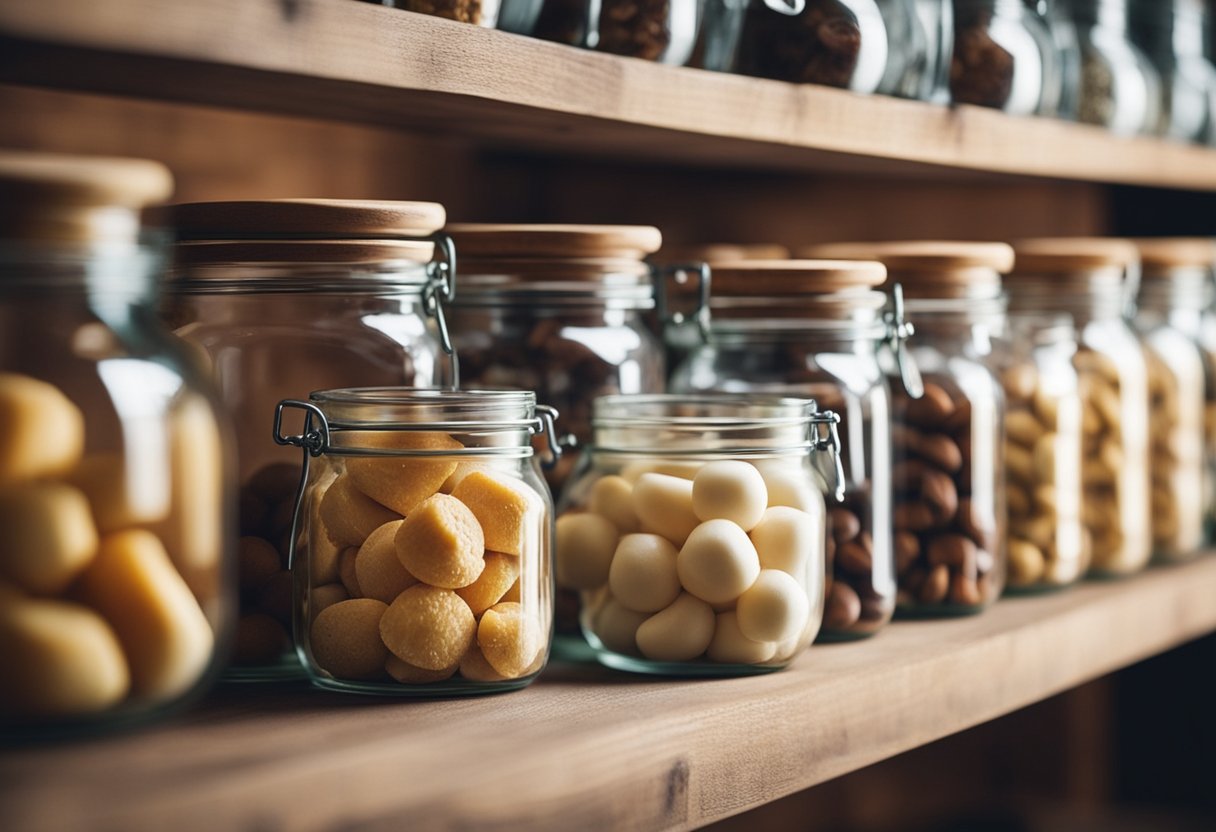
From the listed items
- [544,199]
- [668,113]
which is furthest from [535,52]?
[544,199]

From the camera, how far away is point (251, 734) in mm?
565

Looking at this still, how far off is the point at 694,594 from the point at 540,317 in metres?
0.19

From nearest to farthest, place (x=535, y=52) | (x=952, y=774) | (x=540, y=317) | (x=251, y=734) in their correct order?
(x=251, y=734) < (x=535, y=52) < (x=540, y=317) < (x=952, y=774)

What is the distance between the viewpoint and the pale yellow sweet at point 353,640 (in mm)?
639

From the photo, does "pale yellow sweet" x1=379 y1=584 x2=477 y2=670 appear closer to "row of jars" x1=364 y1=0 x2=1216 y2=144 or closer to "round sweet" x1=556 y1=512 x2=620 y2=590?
"round sweet" x1=556 y1=512 x2=620 y2=590

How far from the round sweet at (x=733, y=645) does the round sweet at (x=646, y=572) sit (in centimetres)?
3

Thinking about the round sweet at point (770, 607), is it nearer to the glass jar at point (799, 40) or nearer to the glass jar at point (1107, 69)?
the glass jar at point (799, 40)

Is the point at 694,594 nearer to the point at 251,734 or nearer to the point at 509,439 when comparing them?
the point at 509,439

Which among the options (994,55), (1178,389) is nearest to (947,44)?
(994,55)

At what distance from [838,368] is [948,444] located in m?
0.09

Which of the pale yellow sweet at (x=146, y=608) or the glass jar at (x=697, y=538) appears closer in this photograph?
the pale yellow sweet at (x=146, y=608)

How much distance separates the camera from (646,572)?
0.71 meters

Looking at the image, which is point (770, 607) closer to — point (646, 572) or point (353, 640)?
point (646, 572)

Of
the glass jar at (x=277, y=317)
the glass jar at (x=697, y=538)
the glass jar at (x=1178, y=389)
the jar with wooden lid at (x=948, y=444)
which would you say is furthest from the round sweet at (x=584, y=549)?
the glass jar at (x=1178, y=389)
